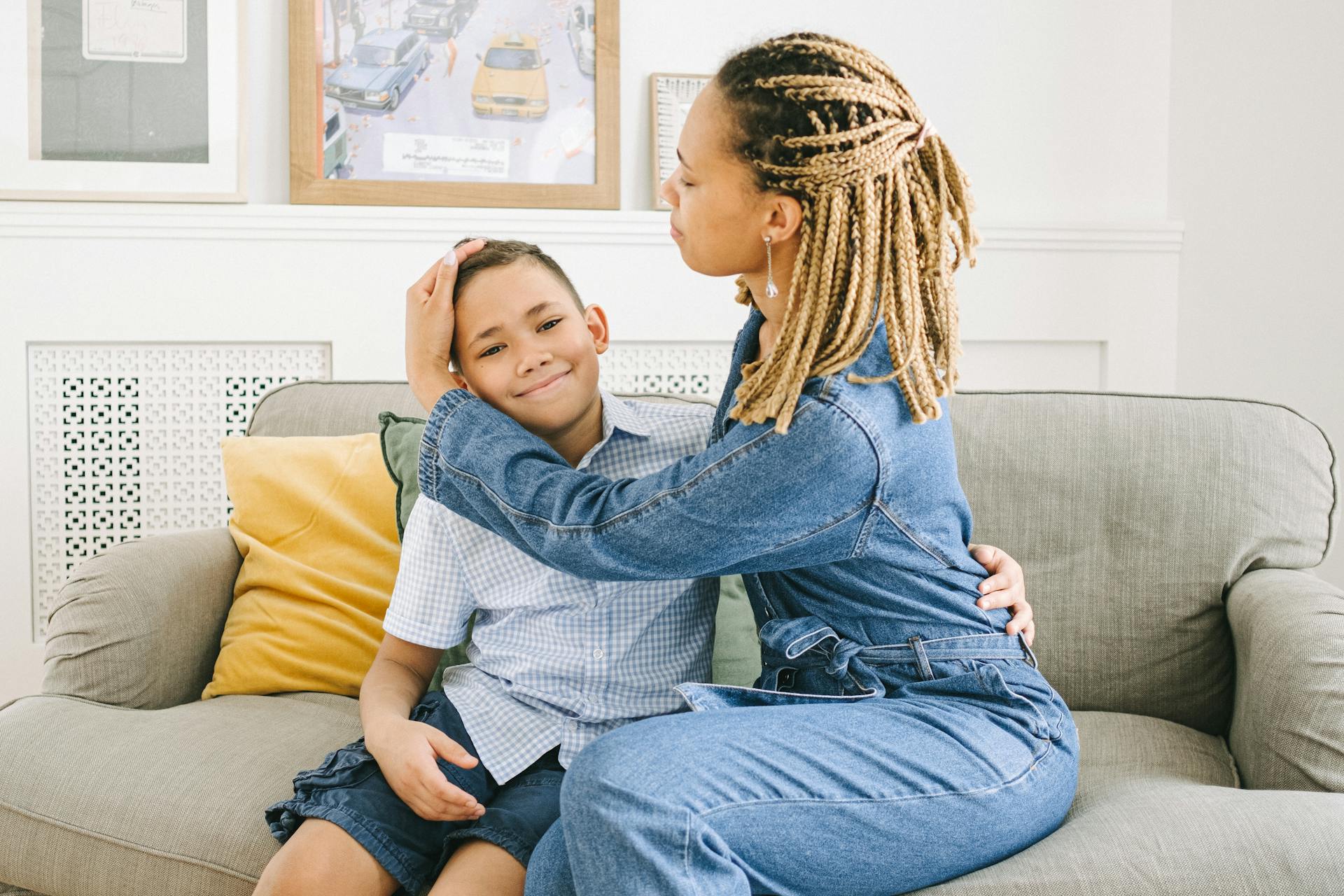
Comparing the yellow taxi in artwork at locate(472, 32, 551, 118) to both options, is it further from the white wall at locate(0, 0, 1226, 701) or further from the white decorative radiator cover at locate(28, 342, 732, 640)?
the white decorative radiator cover at locate(28, 342, 732, 640)

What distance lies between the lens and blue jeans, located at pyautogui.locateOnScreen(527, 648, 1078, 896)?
84cm

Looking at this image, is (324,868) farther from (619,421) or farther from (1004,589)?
(1004,589)

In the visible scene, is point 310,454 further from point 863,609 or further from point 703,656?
point 863,609

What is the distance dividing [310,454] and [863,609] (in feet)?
2.99

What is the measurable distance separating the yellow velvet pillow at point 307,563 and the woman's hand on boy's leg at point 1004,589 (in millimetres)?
822

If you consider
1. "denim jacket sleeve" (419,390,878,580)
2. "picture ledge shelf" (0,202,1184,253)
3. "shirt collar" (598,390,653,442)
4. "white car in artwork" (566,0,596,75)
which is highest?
"white car in artwork" (566,0,596,75)

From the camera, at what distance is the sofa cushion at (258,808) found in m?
0.98

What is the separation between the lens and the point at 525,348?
3.83ft

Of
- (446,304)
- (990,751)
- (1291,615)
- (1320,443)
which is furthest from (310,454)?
(1320,443)

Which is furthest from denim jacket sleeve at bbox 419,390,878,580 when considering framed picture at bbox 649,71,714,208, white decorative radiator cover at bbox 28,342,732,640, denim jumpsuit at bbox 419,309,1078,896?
framed picture at bbox 649,71,714,208

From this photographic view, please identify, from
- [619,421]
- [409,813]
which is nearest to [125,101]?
[619,421]

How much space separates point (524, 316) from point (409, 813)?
0.50 meters

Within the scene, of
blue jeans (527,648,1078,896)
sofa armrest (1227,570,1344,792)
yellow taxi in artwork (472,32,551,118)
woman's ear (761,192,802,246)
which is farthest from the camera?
yellow taxi in artwork (472,32,551,118)

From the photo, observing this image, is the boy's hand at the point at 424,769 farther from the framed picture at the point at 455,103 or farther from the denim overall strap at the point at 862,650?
the framed picture at the point at 455,103
